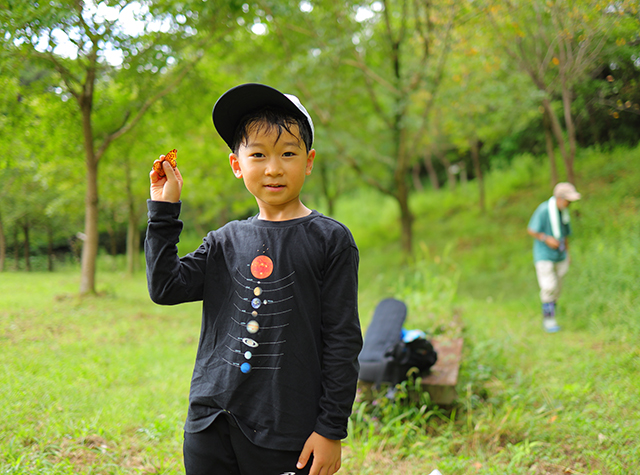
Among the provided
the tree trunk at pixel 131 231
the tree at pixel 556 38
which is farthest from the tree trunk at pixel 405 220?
the tree trunk at pixel 131 231

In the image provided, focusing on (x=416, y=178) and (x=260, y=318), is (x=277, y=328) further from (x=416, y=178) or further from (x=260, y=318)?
(x=416, y=178)

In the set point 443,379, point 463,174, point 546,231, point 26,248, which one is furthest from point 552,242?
point 463,174

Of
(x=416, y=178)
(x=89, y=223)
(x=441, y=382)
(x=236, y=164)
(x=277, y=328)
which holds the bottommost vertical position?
(x=441, y=382)

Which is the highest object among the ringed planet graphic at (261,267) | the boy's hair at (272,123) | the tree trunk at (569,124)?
the tree trunk at (569,124)

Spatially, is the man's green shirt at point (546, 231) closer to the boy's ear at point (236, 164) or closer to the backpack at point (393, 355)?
the backpack at point (393, 355)

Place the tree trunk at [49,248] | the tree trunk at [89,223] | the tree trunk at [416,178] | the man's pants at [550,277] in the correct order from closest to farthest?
the tree trunk at [49,248] → the man's pants at [550,277] → the tree trunk at [89,223] → the tree trunk at [416,178]

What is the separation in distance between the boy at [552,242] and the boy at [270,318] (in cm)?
529

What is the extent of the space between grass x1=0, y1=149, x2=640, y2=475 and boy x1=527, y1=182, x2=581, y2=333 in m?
0.29

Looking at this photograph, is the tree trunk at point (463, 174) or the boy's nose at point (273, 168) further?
the tree trunk at point (463, 174)

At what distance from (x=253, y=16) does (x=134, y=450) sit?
6.18 meters

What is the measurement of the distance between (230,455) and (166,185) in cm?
90

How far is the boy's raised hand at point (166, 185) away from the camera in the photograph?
59.1 inches

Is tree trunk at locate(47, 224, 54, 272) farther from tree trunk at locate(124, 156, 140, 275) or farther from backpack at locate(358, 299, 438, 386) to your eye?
tree trunk at locate(124, 156, 140, 275)

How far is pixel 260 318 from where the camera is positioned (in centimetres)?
152
